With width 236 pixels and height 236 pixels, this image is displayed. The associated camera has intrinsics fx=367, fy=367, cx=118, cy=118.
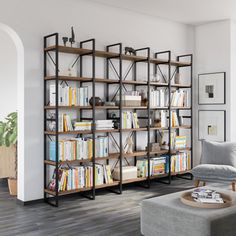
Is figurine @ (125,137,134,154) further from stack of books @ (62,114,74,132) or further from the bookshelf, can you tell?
stack of books @ (62,114,74,132)

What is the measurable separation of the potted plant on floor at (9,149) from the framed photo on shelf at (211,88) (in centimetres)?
351

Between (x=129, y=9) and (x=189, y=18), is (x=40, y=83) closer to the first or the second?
(x=129, y=9)

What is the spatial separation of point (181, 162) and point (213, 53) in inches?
84.8

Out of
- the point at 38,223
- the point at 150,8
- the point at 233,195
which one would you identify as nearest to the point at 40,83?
the point at 38,223

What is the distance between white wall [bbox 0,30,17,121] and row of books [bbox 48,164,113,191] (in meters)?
2.64

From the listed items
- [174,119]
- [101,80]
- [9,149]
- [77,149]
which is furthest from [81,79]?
[9,149]

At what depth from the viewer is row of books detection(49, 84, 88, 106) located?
16.3 ft

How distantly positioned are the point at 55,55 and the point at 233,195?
9.78ft

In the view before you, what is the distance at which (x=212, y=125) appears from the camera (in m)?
6.96

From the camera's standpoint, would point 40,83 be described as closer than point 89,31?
Yes

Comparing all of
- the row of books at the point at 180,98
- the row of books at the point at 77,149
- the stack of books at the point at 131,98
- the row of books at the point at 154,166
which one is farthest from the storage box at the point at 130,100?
the row of books at the point at 154,166

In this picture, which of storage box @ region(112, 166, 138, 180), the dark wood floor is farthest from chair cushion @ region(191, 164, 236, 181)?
storage box @ region(112, 166, 138, 180)

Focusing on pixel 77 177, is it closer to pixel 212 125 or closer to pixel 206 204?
pixel 206 204

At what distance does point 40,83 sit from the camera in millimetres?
5109
